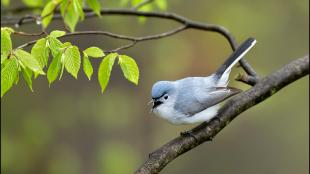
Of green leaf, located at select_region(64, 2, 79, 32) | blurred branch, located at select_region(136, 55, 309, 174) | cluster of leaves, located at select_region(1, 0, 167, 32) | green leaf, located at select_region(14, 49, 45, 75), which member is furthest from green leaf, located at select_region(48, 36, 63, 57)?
green leaf, located at select_region(64, 2, 79, 32)

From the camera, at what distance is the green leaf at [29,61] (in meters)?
2.49

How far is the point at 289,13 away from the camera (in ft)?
26.6

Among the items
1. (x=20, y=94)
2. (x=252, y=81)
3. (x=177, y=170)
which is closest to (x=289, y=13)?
(x=177, y=170)

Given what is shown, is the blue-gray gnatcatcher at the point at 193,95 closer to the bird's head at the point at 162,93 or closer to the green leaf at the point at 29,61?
the bird's head at the point at 162,93

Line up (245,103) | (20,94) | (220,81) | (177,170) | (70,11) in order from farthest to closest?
1. (177,170)
2. (20,94)
3. (220,81)
4. (70,11)
5. (245,103)

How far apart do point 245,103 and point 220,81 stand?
0.77 meters

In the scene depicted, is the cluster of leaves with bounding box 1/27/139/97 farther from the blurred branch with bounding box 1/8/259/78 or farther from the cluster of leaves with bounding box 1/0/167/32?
the blurred branch with bounding box 1/8/259/78

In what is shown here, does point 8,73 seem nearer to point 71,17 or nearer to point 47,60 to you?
point 47,60

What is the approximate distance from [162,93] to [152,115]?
385 cm

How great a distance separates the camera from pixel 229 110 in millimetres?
3271

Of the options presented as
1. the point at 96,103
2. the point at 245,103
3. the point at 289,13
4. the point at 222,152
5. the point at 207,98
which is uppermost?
the point at 289,13

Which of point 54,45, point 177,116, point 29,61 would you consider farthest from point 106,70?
point 177,116

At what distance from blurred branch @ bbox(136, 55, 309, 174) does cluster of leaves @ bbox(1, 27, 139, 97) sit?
482 millimetres

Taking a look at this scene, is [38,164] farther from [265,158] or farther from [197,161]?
[265,158]
